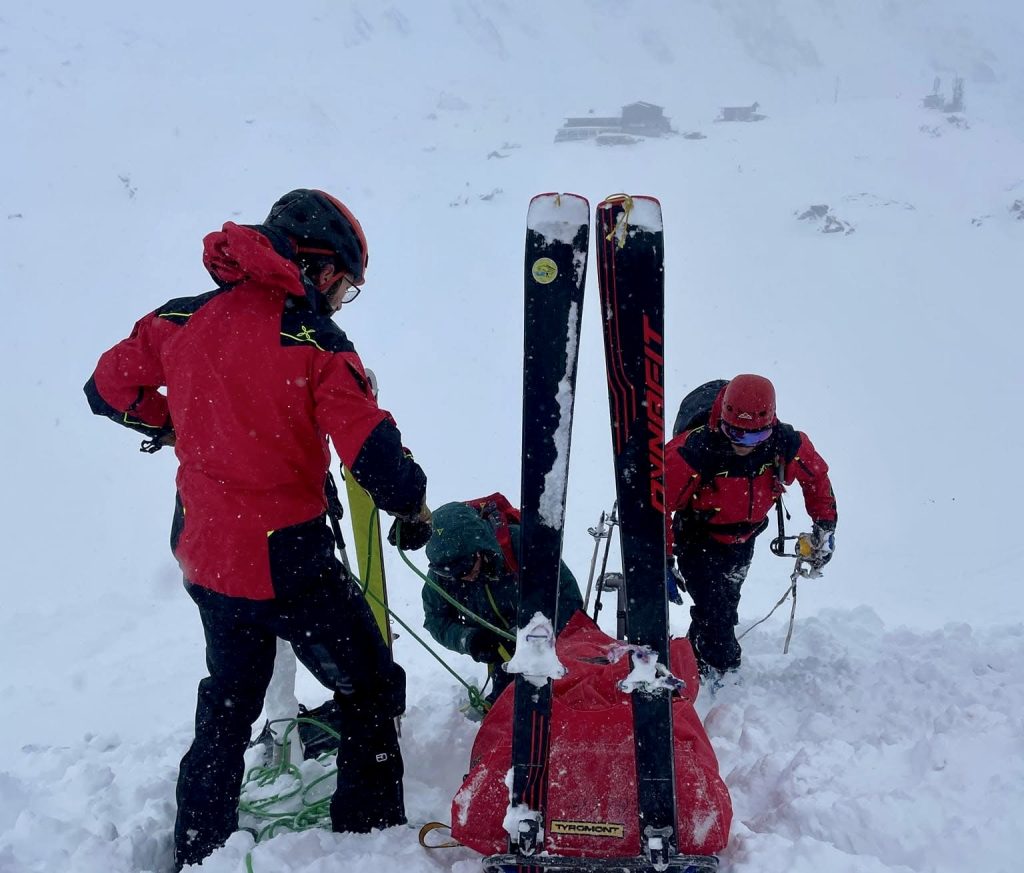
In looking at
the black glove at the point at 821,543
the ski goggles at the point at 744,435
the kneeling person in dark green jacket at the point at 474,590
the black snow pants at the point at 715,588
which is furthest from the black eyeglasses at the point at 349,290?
the black glove at the point at 821,543

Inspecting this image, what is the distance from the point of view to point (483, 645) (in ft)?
10.9

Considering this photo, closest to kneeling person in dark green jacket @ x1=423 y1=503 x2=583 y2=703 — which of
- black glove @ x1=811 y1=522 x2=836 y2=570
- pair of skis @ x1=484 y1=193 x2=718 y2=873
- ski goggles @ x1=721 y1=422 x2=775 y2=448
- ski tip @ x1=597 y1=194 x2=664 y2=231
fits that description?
pair of skis @ x1=484 y1=193 x2=718 y2=873

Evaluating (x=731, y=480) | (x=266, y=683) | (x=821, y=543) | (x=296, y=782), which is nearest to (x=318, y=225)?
(x=266, y=683)

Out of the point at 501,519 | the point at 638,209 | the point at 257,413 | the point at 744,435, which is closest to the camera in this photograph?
the point at 257,413

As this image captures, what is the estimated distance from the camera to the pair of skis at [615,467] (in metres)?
2.23

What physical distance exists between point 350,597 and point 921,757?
221 cm

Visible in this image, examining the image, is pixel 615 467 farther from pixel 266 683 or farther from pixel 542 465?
pixel 266 683

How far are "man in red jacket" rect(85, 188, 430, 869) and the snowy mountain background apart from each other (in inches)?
10.8

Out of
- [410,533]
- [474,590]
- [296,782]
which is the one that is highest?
[410,533]

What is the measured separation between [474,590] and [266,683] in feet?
4.24

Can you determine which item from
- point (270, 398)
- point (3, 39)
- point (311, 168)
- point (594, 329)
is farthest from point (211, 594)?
point (3, 39)

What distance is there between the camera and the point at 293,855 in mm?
2283

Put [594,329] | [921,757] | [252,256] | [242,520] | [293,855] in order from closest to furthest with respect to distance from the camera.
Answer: [252,256] < [242,520] < [293,855] < [921,757] < [594,329]

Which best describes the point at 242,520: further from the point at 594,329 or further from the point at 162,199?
the point at 162,199
